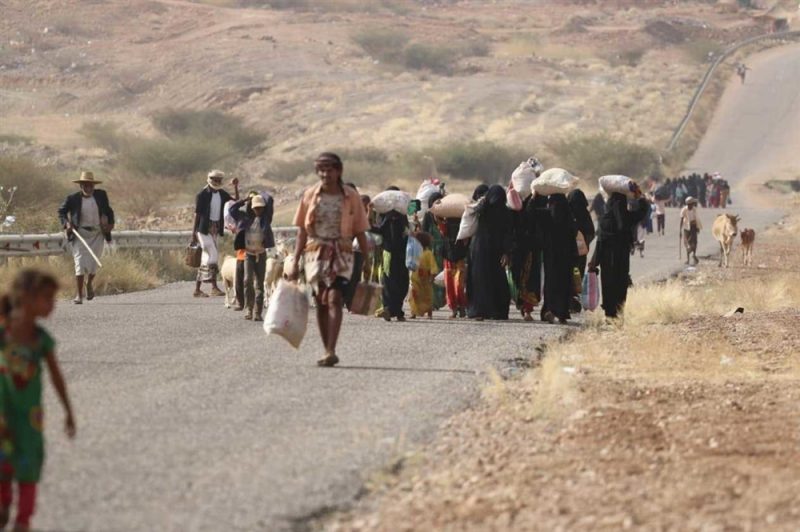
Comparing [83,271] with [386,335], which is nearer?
[386,335]

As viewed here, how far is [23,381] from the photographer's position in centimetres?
815

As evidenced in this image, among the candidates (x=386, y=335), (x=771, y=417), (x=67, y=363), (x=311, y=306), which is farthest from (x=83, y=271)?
(x=771, y=417)

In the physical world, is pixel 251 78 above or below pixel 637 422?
above

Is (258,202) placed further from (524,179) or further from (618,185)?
(618,185)

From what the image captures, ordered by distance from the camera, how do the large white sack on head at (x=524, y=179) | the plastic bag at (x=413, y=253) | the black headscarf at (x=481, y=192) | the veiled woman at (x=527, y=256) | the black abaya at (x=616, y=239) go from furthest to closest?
the black headscarf at (x=481, y=192), the large white sack on head at (x=524, y=179), the veiled woman at (x=527, y=256), the plastic bag at (x=413, y=253), the black abaya at (x=616, y=239)

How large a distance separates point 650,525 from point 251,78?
331 feet

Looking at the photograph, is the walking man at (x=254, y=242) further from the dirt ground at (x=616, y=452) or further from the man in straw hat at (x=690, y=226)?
the man in straw hat at (x=690, y=226)

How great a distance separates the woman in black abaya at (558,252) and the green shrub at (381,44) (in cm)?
10612

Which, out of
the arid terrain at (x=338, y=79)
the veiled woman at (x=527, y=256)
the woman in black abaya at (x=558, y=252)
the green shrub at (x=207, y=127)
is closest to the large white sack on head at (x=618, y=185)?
the woman in black abaya at (x=558, y=252)

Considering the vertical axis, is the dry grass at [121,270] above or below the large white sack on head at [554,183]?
below

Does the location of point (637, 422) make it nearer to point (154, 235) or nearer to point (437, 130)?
point (154, 235)

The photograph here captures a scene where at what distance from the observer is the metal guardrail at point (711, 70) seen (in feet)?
304

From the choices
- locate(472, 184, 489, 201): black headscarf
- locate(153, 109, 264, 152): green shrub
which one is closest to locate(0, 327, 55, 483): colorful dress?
locate(472, 184, 489, 201): black headscarf

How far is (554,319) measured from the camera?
20750 mm
